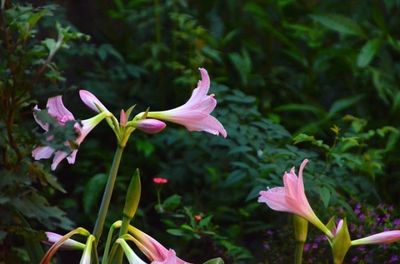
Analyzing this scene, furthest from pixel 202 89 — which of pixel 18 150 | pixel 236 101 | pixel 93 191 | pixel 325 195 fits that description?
pixel 93 191

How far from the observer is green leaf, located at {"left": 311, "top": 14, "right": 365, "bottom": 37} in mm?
3848

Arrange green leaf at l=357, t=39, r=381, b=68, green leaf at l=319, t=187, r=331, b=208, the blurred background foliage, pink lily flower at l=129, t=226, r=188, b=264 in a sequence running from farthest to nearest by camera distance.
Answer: green leaf at l=357, t=39, r=381, b=68
the blurred background foliage
green leaf at l=319, t=187, r=331, b=208
pink lily flower at l=129, t=226, r=188, b=264

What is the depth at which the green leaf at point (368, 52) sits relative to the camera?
370 centimetres

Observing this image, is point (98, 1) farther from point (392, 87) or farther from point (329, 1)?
point (392, 87)

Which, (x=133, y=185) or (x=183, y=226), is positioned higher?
(x=133, y=185)

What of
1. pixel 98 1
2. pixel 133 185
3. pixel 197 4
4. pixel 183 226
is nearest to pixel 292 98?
pixel 197 4

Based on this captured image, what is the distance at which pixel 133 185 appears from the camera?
6.23ft

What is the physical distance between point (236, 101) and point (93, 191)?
2.05 ft

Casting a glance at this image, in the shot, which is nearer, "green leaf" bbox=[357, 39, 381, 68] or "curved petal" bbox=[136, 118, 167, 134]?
"curved petal" bbox=[136, 118, 167, 134]

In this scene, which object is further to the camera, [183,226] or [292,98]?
[292,98]

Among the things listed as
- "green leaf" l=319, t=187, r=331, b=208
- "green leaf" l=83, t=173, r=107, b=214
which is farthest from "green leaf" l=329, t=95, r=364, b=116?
"green leaf" l=319, t=187, r=331, b=208

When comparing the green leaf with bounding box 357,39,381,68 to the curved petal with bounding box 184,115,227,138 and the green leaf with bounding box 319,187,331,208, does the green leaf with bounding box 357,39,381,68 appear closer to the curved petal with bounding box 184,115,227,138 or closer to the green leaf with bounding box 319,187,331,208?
the green leaf with bounding box 319,187,331,208

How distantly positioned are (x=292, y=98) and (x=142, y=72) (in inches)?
26.2

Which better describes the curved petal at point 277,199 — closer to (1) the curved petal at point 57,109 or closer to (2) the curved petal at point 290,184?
(2) the curved petal at point 290,184
